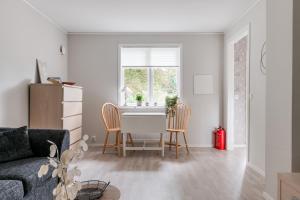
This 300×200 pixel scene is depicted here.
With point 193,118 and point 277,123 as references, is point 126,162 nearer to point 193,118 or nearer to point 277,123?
point 193,118

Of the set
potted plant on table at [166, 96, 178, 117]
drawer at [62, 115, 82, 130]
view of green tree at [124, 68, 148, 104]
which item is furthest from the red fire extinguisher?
drawer at [62, 115, 82, 130]

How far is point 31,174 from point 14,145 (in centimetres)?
53

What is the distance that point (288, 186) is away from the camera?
65.5 inches

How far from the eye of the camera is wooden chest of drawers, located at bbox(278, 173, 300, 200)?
157 centimetres

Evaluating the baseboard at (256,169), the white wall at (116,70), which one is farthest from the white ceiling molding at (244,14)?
the baseboard at (256,169)

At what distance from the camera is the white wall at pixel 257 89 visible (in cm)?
340

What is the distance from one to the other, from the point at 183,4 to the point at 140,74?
204 cm

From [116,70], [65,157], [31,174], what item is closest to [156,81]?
[116,70]

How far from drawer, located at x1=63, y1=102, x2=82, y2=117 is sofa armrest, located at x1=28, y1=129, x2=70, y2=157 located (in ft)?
3.58

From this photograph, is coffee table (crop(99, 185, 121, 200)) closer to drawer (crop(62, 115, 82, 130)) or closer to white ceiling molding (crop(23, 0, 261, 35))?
drawer (crop(62, 115, 82, 130))

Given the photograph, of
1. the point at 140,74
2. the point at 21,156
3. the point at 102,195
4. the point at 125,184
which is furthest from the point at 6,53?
the point at 140,74

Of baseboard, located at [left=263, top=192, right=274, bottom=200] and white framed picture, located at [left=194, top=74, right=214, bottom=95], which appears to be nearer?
baseboard, located at [left=263, top=192, right=274, bottom=200]

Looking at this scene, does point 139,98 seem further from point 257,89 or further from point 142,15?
point 257,89

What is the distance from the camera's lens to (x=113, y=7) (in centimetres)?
381
